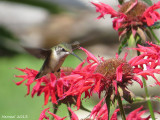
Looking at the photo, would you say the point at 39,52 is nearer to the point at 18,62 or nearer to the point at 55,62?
the point at 55,62

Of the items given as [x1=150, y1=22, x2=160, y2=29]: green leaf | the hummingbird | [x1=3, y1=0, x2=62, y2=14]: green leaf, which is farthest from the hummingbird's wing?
[x1=3, y1=0, x2=62, y2=14]: green leaf

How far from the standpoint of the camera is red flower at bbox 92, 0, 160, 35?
4.14ft

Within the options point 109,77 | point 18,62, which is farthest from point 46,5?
point 109,77

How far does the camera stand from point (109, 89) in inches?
36.0

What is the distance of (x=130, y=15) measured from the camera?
1324 mm

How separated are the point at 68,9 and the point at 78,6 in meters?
0.20

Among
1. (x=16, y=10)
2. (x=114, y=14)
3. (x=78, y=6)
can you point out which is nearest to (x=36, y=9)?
(x=16, y=10)

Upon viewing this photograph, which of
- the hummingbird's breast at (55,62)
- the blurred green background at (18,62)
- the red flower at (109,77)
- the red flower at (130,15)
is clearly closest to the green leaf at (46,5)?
the blurred green background at (18,62)

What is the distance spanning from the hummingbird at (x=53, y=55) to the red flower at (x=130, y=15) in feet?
0.68

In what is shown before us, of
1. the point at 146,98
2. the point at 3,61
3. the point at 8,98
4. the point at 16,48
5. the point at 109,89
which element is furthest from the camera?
the point at 16,48

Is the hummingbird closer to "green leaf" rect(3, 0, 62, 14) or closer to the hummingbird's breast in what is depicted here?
the hummingbird's breast

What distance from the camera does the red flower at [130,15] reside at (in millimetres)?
1261

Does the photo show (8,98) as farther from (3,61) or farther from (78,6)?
(78,6)

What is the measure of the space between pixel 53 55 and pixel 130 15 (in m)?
0.33
